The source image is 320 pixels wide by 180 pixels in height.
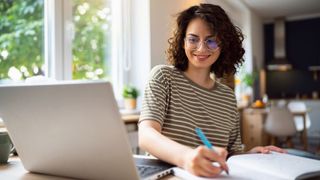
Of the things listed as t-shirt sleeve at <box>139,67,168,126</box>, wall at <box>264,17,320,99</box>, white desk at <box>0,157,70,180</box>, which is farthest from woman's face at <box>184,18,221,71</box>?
wall at <box>264,17,320,99</box>

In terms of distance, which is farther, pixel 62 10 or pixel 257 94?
pixel 257 94

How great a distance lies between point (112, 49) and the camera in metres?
2.71

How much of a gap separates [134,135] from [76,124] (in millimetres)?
1660

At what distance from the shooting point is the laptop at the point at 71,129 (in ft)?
1.71

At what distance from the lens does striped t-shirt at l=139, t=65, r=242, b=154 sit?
913 mm

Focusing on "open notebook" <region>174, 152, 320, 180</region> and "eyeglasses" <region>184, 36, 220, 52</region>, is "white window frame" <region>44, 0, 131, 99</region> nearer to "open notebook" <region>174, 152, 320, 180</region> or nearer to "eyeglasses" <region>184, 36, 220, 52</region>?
"eyeglasses" <region>184, 36, 220, 52</region>

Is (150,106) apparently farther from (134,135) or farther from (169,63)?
(134,135)

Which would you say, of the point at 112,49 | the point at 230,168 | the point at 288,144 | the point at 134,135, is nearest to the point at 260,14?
the point at 288,144

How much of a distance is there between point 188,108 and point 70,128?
0.45 meters

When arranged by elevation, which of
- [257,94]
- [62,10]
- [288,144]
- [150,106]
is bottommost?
[288,144]

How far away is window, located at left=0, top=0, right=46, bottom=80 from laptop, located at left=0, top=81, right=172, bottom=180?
1311mm

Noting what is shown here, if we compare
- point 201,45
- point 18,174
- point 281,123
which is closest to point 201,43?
point 201,45

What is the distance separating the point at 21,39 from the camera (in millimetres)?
1917

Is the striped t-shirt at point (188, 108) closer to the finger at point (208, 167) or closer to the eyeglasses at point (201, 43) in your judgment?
the eyeglasses at point (201, 43)
